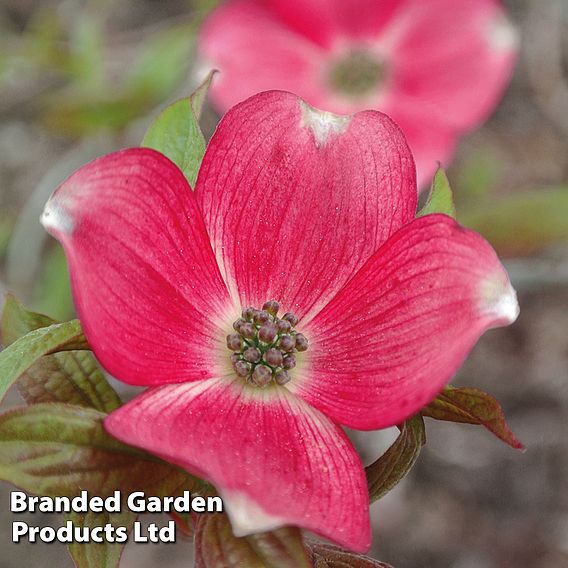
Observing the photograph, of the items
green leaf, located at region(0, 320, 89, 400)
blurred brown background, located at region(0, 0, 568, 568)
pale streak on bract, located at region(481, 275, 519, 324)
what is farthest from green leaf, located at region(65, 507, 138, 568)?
blurred brown background, located at region(0, 0, 568, 568)

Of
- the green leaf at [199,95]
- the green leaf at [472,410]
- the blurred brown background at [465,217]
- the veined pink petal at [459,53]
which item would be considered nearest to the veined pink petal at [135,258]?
the green leaf at [199,95]

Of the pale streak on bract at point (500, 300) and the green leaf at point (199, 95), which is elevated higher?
the green leaf at point (199, 95)

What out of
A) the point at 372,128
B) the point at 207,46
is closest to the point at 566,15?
the point at 207,46

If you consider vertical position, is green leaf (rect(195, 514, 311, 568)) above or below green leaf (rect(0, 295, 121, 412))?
below

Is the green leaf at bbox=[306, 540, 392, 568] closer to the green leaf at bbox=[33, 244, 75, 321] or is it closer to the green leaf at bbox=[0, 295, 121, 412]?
the green leaf at bbox=[0, 295, 121, 412]

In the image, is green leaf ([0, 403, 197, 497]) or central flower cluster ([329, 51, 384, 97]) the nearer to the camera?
green leaf ([0, 403, 197, 497])

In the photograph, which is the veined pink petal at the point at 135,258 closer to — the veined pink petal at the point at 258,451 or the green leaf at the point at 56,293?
the veined pink petal at the point at 258,451

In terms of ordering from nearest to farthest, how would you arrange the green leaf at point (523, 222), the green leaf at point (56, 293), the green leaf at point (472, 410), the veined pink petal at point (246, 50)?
the green leaf at point (472, 410) < the green leaf at point (523, 222) < the veined pink petal at point (246, 50) < the green leaf at point (56, 293)

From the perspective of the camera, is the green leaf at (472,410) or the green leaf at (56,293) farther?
the green leaf at (56,293)
